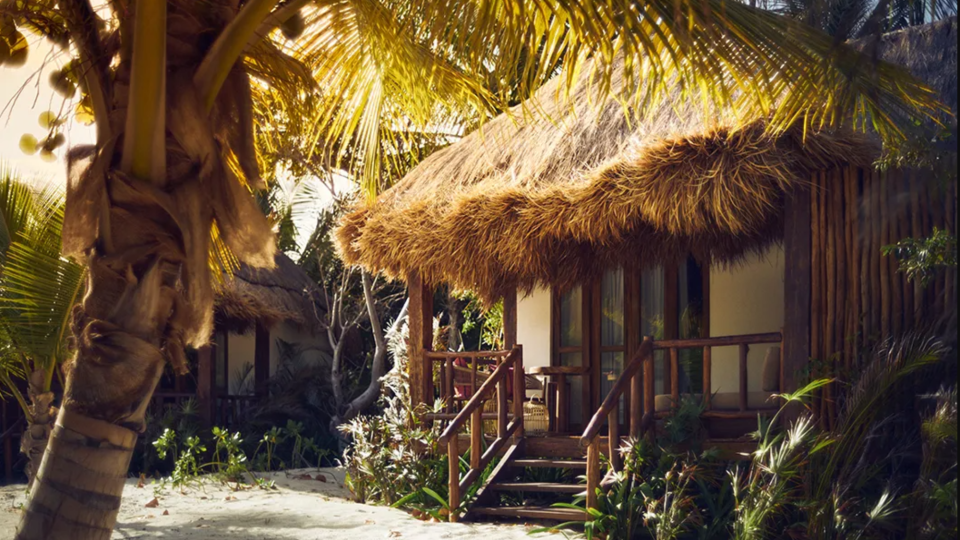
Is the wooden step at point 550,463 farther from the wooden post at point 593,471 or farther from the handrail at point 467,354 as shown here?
the handrail at point 467,354

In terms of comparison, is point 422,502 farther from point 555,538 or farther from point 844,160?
point 844,160

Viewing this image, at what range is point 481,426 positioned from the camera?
928cm

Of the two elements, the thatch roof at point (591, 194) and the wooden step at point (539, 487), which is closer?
the thatch roof at point (591, 194)

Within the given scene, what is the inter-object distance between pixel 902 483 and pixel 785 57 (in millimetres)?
3474

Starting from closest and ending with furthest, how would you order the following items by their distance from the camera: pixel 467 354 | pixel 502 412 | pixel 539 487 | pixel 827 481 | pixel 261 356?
pixel 827 481 < pixel 539 487 < pixel 502 412 < pixel 467 354 < pixel 261 356

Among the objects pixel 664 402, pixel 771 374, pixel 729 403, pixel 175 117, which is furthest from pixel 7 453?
pixel 175 117

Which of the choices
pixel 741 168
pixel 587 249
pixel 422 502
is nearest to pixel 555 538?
pixel 422 502

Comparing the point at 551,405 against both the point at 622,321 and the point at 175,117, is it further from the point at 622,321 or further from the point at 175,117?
the point at 175,117

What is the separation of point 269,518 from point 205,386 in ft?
21.3

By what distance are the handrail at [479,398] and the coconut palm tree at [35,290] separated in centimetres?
298

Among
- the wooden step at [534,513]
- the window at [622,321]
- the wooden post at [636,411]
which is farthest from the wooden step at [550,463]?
the window at [622,321]

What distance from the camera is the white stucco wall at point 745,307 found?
1001cm

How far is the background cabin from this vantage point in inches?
281

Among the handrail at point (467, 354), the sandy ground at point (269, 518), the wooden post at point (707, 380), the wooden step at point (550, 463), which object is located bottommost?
the sandy ground at point (269, 518)
